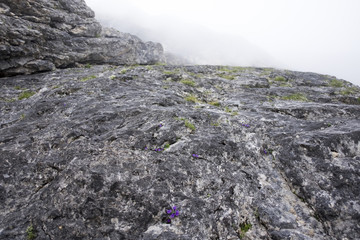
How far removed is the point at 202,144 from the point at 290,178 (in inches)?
171

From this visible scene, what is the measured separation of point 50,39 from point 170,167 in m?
19.6

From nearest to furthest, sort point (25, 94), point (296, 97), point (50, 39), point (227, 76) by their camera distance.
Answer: point (25, 94)
point (296, 97)
point (50, 39)
point (227, 76)

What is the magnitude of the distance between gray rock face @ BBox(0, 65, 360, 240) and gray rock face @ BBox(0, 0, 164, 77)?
455cm

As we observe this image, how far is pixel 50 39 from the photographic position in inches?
787

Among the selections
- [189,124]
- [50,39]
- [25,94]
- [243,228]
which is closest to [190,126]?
[189,124]

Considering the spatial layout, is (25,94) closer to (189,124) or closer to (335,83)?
(189,124)

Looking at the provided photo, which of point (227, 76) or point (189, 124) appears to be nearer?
point (189, 124)

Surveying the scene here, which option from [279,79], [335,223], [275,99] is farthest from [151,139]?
[279,79]

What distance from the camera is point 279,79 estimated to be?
2220cm

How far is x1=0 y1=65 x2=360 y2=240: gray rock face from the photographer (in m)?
7.29

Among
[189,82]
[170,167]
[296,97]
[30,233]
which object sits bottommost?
[30,233]

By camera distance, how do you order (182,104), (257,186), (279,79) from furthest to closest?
(279,79), (182,104), (257,186)

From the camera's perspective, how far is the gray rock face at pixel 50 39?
Result: 663 inches

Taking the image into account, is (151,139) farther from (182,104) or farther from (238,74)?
(238,74)
